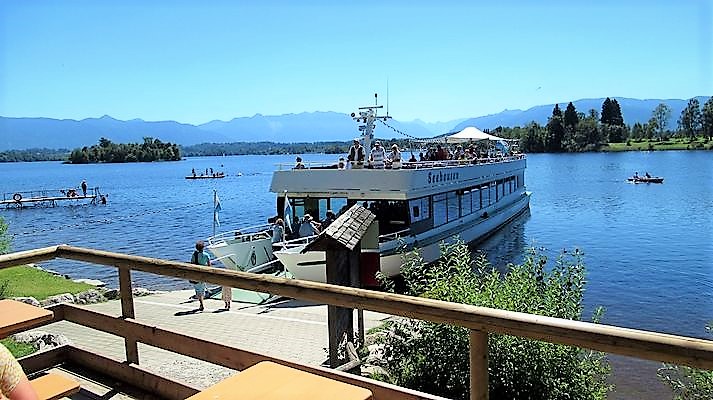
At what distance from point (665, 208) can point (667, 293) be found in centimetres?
2531

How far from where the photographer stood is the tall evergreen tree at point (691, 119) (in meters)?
132

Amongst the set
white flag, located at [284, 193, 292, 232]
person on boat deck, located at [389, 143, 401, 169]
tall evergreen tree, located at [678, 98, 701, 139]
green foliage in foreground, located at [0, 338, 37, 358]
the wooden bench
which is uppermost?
tall evergreen tree, located at [678, 98, 701, 139]

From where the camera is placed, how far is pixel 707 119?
128 meters

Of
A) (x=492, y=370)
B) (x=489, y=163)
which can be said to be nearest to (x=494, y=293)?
(x=492, y=370)

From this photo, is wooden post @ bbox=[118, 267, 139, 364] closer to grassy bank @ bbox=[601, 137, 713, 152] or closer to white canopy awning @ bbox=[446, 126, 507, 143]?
white canopy awning @ bbox=[446, 126, 507, 143]

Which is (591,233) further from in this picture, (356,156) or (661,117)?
(661,117)

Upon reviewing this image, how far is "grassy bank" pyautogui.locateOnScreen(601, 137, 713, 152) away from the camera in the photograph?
422 feet

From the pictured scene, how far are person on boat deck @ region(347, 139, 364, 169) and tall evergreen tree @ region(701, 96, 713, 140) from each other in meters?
129

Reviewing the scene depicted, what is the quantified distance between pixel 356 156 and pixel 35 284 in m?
9.45

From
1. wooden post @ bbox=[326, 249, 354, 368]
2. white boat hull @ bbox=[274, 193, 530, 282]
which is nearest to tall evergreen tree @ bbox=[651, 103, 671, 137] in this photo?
white boat hull @ bbox=[274, 193, 530, 282]

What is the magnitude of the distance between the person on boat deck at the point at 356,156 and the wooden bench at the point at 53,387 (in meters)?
14.9

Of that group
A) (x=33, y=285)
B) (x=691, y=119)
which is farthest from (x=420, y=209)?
(x=691, y=119)

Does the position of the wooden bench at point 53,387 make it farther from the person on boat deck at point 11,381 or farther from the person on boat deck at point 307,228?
the person on boat deck at point 307,228

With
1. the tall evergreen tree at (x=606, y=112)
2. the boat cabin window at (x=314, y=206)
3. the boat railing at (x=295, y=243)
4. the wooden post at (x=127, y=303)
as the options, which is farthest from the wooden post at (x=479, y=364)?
the tall evergreen tree at (x=606, y=112)
